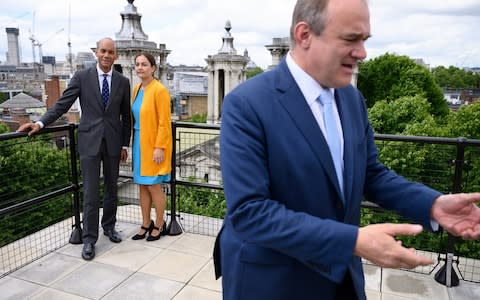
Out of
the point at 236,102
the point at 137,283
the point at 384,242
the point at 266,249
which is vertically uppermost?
the point at 236,102

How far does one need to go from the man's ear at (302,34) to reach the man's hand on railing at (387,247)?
0.69 meters

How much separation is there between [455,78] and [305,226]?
92463 mm

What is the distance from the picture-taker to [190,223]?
526 centimetres

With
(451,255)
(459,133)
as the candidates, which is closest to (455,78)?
(459,133)

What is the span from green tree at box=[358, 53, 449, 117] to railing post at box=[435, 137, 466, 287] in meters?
26.4

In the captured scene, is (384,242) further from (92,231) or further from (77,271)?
(92,231)

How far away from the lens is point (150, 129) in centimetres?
448

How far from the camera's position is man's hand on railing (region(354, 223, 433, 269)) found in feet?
4.03

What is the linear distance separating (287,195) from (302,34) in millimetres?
596

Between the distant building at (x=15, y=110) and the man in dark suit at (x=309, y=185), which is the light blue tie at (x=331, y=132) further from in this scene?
the distant building at (x=15, y=110)

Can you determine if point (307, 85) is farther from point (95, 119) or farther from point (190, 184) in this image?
point (190, 184)

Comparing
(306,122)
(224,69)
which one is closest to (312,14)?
(306,122)

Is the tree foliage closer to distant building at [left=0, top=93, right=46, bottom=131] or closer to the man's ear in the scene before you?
the man's ear

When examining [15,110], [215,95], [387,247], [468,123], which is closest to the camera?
[387,247]
